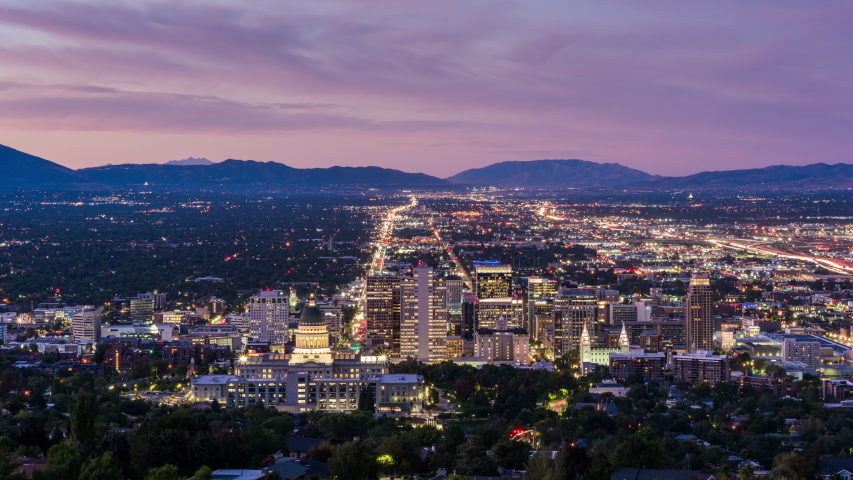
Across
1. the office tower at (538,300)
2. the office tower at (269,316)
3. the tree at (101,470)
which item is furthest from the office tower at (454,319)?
the tree at (101,470)

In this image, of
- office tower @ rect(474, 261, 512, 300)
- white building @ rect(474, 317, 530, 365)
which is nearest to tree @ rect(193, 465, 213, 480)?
white building @ rect(474, 317, 530, 365)

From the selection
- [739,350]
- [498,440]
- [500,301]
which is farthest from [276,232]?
[498,440]

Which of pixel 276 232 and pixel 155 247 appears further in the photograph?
pixel 276 232

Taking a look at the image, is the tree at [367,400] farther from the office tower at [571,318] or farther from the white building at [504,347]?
the office tower at [571,318]

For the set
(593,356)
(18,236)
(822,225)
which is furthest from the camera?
(822,225)

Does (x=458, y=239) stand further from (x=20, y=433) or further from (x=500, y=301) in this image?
(x=20, y=433)

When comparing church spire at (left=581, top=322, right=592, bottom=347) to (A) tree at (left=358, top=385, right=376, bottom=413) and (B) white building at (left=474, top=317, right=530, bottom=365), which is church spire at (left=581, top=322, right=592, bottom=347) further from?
(A) tree at (left=358, top=385, right=376, bottom=413)

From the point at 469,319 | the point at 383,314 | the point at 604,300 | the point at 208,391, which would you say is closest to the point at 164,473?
the point at 208,391
